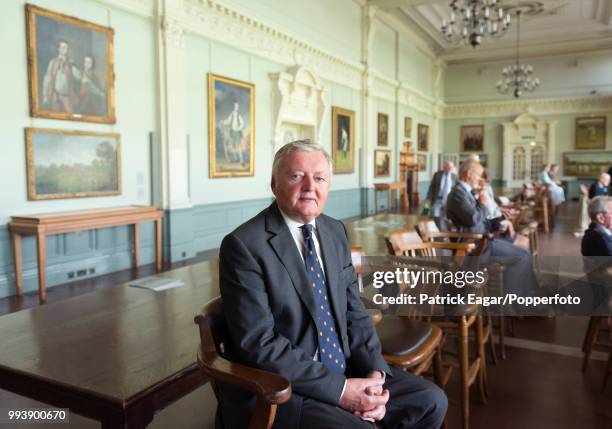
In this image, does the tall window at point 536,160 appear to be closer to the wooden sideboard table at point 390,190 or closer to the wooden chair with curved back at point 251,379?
the wooden sideboard table at point 390,190

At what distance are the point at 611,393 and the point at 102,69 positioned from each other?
6.76 meters

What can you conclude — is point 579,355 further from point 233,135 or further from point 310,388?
point 233,135

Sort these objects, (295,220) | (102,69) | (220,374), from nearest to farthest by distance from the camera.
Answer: (220,374) < (295,220) < (102,69)

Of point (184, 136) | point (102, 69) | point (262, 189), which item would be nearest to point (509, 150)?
point (262, 189)

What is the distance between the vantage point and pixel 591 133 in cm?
2083

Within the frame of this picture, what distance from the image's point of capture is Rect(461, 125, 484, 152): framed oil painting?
22.7m

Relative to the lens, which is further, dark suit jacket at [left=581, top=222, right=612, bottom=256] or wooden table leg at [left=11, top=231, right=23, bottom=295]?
wooden table leg at [left=11, top=231, right=23, bottom=295]

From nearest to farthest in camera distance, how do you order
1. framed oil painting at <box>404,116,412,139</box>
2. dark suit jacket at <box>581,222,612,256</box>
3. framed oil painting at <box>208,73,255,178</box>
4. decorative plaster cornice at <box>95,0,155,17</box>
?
dark suit jacket at <box>581,222,612,256</box> < decorative plaster cornice at <box>95,0,155,17</box> < framed oil painting at <box>208,73,255,178</box> < framed oil painting at <box>404,116,412,139</box>

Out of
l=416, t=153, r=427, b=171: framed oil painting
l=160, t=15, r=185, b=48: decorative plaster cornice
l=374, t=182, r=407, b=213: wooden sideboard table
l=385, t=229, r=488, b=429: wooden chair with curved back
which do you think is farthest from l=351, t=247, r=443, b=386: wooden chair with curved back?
l=416, t=153, r=427, b=171: framed oil painting

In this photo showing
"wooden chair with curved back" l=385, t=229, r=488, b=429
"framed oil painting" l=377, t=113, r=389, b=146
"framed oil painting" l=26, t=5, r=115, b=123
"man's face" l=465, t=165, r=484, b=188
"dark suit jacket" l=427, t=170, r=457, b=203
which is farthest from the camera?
"framed oil painting" l=377, t=113, r=389, b=146

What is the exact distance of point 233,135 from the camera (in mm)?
9414

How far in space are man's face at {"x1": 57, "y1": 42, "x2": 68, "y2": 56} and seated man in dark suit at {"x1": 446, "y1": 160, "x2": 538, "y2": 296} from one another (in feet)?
16.6

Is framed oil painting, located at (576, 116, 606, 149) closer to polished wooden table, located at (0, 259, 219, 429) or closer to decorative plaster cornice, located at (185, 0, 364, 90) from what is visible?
decorative plaster cornice, located at (185, 0, 364, 90)

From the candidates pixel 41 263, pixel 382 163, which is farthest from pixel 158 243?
pixel 382 163
